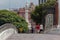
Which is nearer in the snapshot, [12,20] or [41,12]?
[12,20]

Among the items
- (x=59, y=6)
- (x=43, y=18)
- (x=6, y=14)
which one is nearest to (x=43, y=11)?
(x=43, y=18)

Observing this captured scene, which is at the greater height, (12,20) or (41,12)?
(12,20)

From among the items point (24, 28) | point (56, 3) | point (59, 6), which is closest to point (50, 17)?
point (24, 28)

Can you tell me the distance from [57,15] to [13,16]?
2068 cm

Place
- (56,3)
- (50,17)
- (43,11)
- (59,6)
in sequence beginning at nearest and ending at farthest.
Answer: (50,17), (43,11), (59,6), (56,3)

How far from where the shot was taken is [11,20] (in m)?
39.3

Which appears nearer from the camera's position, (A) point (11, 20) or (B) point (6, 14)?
(A) point (11, 20)

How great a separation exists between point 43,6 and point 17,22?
18.0 meters

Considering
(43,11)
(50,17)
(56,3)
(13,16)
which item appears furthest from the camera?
(56,3)

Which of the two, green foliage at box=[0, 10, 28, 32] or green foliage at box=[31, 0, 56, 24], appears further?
green foliage at box=[31, 0, 56, 24]

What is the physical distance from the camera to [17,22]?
129ft

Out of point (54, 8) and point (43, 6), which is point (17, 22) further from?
point (54, 8)

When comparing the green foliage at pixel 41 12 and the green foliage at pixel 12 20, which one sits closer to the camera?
the green foliage at pixel 12 20

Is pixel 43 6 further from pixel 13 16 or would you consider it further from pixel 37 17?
pixel 13 16
